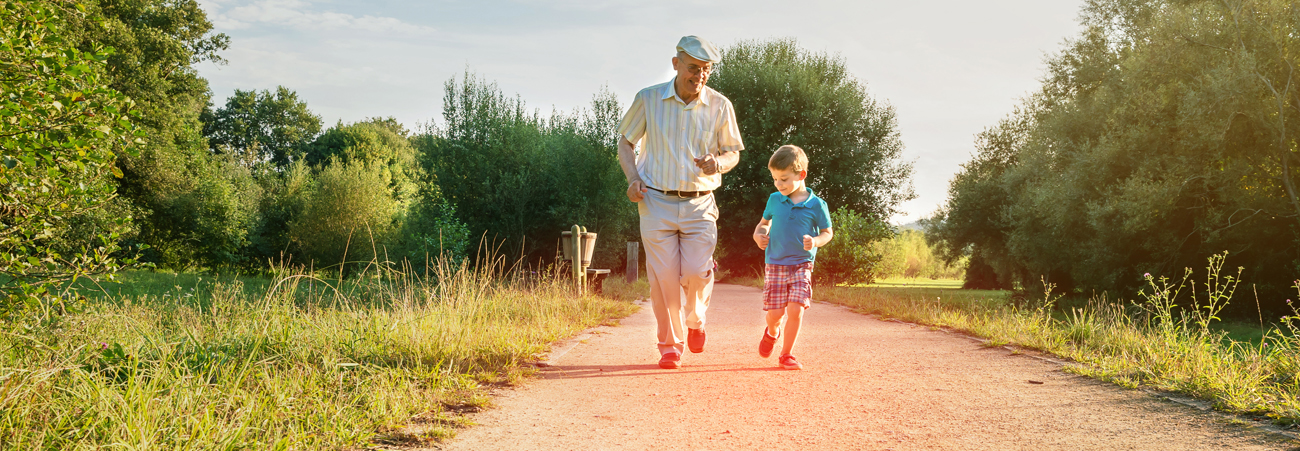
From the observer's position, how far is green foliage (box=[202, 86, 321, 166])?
54.5m

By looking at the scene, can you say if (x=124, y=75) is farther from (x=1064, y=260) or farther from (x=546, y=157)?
(x=1064, y=260)

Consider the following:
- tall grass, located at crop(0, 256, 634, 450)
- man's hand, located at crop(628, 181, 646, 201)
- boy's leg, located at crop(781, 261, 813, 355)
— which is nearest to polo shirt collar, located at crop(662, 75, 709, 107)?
man's hand, located at crop(628, 181, 646, 201)

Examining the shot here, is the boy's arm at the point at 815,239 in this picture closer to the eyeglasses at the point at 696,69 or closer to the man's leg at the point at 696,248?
the man's leg at the point at 696,248

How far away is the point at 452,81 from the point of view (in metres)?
20.4

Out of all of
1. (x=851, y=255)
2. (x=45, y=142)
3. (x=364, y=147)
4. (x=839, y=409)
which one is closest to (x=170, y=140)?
(x=364, y=147)

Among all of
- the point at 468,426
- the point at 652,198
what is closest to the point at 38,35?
the point at 468,426

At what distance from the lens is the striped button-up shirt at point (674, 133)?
4.77m

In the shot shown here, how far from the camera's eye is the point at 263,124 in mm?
56000

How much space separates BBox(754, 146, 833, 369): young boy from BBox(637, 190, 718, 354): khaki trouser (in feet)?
1.23

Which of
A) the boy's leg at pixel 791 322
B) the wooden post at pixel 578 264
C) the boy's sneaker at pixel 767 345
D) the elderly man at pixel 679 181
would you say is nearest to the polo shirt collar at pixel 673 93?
the elderly man at pixel 679 181

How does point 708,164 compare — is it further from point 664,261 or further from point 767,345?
point 767,345

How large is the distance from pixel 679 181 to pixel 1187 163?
15.6m

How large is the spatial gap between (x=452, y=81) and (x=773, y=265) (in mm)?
17284

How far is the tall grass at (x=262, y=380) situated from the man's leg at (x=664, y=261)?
1.01 metres
